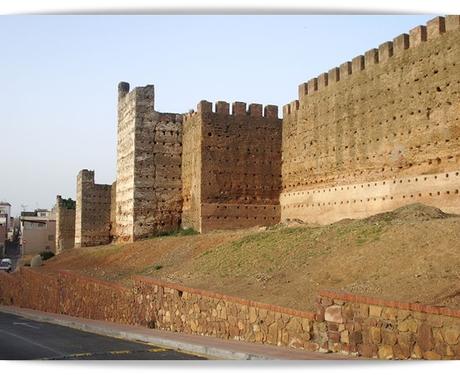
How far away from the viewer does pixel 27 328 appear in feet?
54.7

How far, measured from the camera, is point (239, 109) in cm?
3014

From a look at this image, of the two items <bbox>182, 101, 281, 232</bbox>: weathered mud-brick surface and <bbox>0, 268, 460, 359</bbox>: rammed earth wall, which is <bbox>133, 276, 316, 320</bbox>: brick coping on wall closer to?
<bbox>0, 268, 460, 359</bbox>: rammed earth wall

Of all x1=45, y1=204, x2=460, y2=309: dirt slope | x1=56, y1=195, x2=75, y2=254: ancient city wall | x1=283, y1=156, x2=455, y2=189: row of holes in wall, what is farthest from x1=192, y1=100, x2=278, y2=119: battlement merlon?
x1=56, y1=195, x2=75, y2=254: ancient city wall

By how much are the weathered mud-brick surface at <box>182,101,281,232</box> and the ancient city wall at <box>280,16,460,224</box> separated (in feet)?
2.21

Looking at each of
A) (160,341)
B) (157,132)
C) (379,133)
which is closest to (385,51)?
(379,133)

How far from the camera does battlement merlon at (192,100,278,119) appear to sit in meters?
29.8

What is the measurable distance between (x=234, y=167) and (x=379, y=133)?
7.61 m

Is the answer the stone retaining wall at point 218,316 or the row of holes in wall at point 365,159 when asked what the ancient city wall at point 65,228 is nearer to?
the row of holes in wall at point 365,159

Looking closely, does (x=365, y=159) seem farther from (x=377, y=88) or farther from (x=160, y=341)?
(x=160, y=341)

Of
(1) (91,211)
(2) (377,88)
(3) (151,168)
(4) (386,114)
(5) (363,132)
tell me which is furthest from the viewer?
(1) (91,211)

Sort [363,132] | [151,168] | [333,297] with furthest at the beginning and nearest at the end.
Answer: [151,168] → [363,132] → [333,297]

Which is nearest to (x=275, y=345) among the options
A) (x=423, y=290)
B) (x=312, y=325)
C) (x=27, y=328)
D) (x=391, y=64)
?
(x=312, y=325)

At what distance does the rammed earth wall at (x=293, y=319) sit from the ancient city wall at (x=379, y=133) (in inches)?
356

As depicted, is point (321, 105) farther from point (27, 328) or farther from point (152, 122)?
point (27, 328)
